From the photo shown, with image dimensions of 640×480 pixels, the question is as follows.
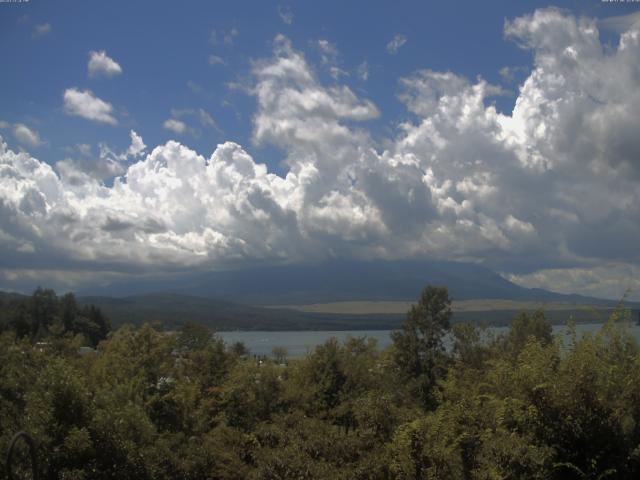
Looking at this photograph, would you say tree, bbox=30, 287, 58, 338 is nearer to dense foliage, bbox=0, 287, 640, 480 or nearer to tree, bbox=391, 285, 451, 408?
tree, bbox=391, 285, 451, 408

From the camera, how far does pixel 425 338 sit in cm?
4234

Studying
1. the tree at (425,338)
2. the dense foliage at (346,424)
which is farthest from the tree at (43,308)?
the dense foliage at (346,424)

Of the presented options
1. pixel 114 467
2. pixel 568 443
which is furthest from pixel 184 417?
pixel 568 443

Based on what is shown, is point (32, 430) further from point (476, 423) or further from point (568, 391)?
point (568, 391)

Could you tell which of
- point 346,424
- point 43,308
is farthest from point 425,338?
point 43,308

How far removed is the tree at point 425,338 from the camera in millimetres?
40562

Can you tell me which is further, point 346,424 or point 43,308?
point 43,308

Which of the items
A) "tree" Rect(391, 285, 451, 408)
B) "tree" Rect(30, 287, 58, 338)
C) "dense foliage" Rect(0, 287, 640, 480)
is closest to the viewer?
"dense foliage" Rect(0, 287, 640, 480)

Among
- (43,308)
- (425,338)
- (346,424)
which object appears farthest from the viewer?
(43,308)

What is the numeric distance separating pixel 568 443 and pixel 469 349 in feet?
96.3

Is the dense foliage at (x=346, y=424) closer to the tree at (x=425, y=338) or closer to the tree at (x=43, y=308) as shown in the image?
the tree at (x=425, y=338)

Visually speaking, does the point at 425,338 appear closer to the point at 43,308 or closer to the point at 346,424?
the point at 346,424

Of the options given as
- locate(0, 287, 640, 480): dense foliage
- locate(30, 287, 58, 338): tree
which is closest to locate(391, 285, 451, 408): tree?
locate(0, 287, 640, 480): dense foliage

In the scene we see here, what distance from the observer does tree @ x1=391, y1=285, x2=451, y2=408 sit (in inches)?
1597
